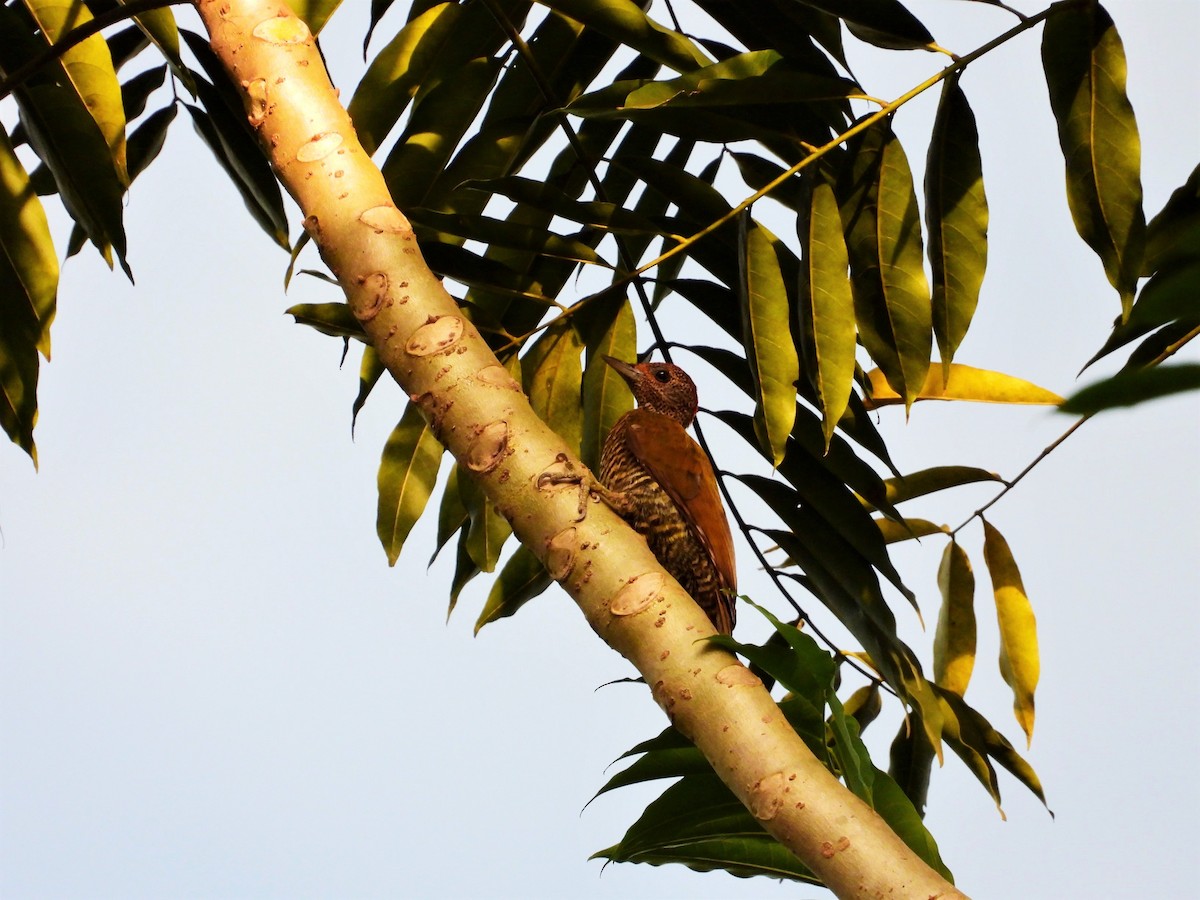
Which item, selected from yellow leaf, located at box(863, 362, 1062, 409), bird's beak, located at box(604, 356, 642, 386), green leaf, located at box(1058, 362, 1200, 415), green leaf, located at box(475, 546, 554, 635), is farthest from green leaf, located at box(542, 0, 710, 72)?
green leaf, located at box(1058, 362, 1200, 415)

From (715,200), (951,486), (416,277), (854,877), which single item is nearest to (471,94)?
(715,200)

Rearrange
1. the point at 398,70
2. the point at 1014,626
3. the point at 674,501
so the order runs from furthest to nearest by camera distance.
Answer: the point at 674,501, the point at 1014,626, the point at 398,70

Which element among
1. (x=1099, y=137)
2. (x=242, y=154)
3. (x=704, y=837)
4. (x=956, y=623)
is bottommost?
(x=704, y=837)

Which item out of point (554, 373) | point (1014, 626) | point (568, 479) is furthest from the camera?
point (1014, 626)

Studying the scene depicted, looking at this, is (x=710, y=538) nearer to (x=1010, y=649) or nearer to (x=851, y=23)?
(x=1010, y=649)

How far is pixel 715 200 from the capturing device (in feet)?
6.88

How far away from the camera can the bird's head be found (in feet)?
11.6

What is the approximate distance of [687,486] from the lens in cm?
297

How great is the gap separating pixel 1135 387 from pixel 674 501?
100 inches

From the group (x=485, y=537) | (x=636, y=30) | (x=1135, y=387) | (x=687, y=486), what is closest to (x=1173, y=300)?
(x=1135, y=387)

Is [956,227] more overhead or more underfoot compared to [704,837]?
more overhead

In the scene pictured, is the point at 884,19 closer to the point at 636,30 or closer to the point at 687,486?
the point at 636,30

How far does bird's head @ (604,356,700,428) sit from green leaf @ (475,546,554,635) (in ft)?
2.67

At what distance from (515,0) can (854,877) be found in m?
1.79
